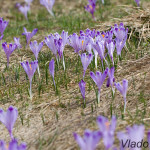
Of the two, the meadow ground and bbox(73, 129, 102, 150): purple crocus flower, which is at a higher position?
bbox(73, 129, 102, 150): purple crocus flower

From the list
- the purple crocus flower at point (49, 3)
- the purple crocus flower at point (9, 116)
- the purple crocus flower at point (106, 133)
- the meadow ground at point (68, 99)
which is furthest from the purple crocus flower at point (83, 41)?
the purple crocus flower at point (49, 3)

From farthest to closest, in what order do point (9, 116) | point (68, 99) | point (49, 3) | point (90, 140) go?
point (49, 3)
point (68, 99)
point (9, 116)
point (90, 140)

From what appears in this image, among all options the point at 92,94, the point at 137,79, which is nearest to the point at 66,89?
the point at 92,94

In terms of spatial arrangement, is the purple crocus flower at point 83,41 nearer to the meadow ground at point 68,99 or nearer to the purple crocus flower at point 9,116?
the meadow ground at point 68,99

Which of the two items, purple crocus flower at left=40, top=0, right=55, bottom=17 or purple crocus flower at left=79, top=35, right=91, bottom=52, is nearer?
purple crocus flower at left=79, top=35, right=91, bottom=52

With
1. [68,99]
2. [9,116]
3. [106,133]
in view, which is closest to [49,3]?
[68,99]

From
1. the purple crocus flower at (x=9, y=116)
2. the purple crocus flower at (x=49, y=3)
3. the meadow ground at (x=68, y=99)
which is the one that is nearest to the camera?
the purple crocus flower at (x=9, y=116)

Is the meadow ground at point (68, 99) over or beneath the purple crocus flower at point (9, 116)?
beneath

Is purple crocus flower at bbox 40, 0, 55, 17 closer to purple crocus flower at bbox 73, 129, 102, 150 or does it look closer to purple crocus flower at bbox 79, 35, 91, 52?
purple crocus flower at bbox 79, 35, 91, 52

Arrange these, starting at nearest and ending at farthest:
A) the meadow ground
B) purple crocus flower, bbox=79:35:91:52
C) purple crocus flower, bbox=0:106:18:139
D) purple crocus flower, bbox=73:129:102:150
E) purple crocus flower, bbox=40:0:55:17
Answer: purple crocus flower, bbox=73:129:102:150, purple crocus flower, bbox=0:106:18:139, the meadow ground, purple crocus flower, bbox=79:35:91:52, purple crocus flower, bbox=40:0:55:17

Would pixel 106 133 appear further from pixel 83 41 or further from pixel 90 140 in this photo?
pixel 83 41

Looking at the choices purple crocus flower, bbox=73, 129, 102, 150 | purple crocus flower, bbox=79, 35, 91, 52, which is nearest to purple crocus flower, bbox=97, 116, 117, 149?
purple crocus flower, bbox=73, 129, 102, 150
